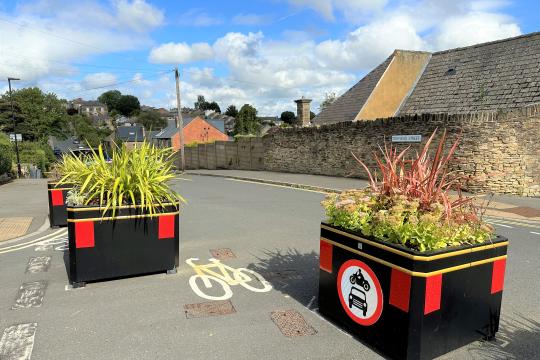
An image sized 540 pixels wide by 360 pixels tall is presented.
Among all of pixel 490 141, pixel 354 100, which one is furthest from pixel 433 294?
pixel 354 100

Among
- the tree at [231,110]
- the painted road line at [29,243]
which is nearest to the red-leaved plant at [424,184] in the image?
the painted road line at [29,243]

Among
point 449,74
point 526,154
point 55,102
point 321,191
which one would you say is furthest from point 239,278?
point 55,102

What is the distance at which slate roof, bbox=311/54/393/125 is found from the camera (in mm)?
22938

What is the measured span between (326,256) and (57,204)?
22.1 feet

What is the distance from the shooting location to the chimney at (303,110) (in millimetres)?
26391

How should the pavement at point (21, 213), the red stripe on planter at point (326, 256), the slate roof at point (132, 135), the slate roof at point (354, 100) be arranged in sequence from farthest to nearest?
the slate roof at point (354, 100) → the pavement at point (21, 213) → the slate roof at point (132, 135) → the red stripe on planter at point (326, 256)

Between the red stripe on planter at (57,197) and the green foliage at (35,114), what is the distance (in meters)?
76.0

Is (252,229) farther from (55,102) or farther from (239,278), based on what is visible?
(55,102)

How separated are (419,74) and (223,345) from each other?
22596mm

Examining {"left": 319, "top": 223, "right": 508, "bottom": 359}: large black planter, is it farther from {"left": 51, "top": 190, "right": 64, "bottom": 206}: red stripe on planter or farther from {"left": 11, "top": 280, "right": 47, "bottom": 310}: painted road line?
{"left": 51, "top": 190, "right": 64, "bottom": 206}: red stripe on planter

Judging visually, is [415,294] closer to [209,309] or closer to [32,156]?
[209,309]

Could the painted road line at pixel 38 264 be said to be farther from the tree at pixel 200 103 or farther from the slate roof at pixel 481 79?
the tree at pixel 200 103

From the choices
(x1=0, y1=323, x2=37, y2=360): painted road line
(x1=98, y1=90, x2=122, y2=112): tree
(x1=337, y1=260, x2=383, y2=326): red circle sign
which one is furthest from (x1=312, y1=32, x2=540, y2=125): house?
(x1=98, y1=90, x2=122, y2=112): tree

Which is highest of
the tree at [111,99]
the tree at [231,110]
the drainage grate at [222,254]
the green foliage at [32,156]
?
the tree at [111,99]
